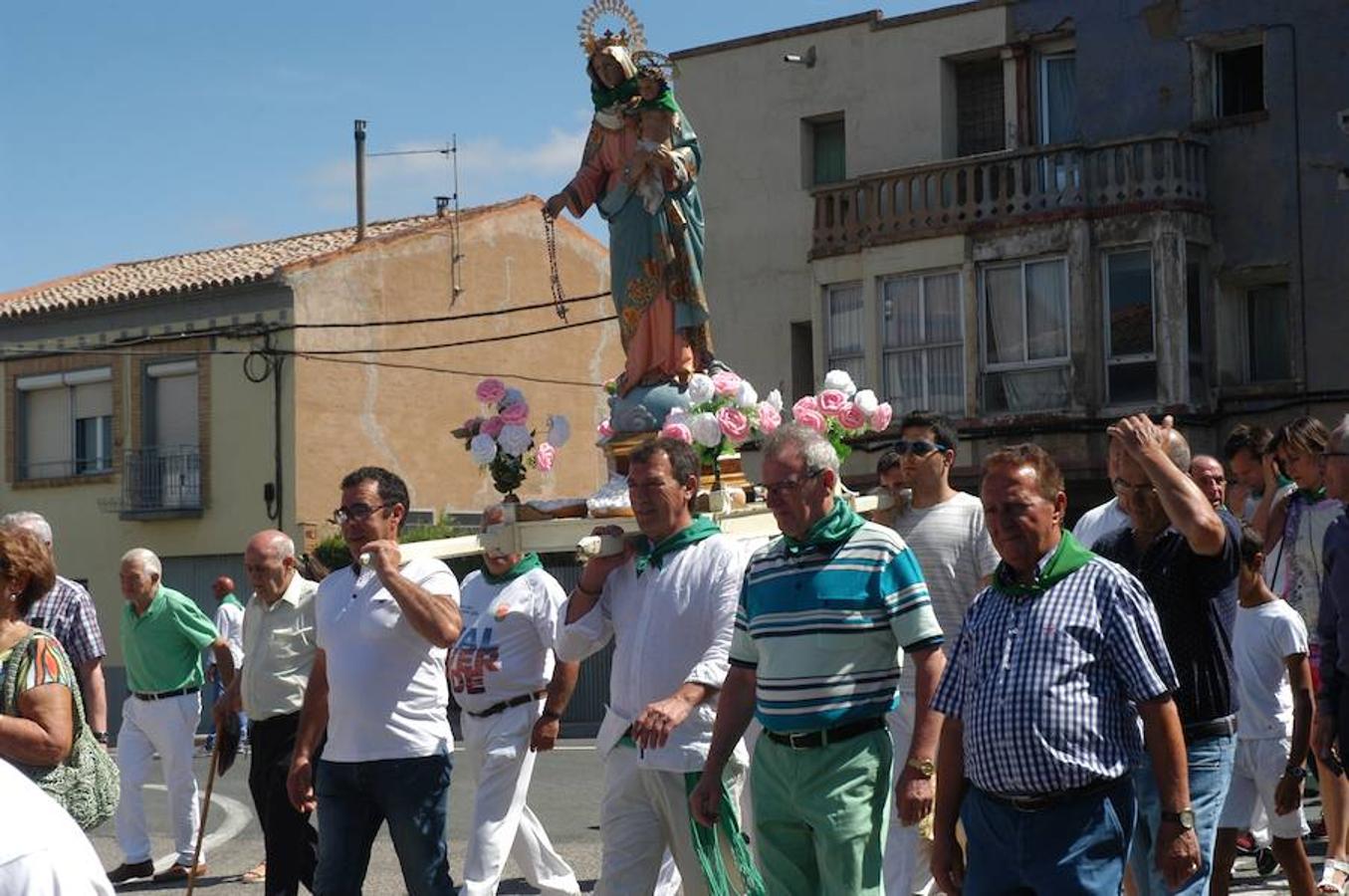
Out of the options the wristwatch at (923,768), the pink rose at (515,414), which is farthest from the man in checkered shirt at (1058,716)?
the pink rose at (515,414)

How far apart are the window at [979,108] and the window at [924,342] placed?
202 cm

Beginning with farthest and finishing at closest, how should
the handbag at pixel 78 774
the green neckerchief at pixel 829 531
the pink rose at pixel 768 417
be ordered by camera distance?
the pink rose at pixel 768 417 < the green neckerchief at pixel 829 531 < the handbag at pixel 78 774

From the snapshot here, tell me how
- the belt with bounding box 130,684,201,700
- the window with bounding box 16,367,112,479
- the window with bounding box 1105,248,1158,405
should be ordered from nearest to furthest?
1. the belt with bounding box 130,684,201,700
2. the window with bounding box 1105,248,1158,405
3. the window with bounding box 16,367,112,479

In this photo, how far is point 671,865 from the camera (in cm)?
992

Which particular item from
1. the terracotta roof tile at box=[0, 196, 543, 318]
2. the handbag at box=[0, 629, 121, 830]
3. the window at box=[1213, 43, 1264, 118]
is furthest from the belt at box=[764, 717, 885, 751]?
the terracotta roof tile at box=[0, 196, 543, 318]

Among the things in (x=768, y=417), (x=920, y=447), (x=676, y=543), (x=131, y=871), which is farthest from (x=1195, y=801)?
(x=131, y=871)

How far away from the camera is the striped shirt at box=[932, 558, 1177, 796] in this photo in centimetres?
579

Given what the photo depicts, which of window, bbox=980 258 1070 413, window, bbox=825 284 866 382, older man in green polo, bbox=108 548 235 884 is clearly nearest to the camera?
older man in green polo, bbox=108 548 235 884

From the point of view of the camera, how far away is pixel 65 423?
38531mm

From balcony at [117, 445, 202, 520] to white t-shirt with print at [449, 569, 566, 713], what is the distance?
26456 millimetres

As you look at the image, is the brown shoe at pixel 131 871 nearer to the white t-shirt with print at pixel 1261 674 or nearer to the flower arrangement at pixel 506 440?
the flower arrangement at pixel 506 440

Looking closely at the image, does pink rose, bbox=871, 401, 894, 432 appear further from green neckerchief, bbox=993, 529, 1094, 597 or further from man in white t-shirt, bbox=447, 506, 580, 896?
green neckerchief, bbox=993, 529, 1094, 597

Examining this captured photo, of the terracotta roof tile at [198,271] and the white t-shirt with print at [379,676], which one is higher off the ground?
the terracotta roof tile at [198,271]

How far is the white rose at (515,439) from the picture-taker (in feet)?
36.3
